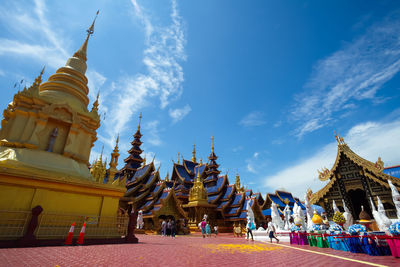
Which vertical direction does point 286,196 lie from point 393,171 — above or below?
below

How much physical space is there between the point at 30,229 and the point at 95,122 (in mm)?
7510

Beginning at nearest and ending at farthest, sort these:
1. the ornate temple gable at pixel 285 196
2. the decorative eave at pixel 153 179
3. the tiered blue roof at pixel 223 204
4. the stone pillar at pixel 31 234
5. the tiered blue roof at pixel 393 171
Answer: the stone pillar at pixel 31 234
the tiered blue roof at pixel 393 171
the decorative eave at pixel 153 179
the tiered blue roof at pixel 223 204
the ornate temple gable at pixel 285 196

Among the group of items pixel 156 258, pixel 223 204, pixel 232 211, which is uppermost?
pixel 223 204

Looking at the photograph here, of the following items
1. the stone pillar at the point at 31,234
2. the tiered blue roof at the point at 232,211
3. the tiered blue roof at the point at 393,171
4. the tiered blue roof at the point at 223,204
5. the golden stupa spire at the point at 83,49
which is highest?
the golden stupa spire at the point at 83,49

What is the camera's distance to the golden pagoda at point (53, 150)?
792cm

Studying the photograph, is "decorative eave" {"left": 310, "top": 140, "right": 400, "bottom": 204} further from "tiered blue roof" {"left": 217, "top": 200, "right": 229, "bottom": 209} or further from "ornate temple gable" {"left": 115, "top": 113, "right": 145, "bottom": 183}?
"ornate temple gable" {"left": 115, "top": 113, "right": 145, "bottom": 183}

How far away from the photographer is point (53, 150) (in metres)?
10.9

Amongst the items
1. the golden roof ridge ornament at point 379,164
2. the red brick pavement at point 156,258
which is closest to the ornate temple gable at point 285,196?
the golden roof ridge ornament at point 379,164

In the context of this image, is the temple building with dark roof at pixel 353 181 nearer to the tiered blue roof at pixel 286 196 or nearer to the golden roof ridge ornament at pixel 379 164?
the golden roof ridge ornament at pixel 379 164

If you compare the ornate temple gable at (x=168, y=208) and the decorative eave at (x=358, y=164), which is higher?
the decorative eave at (x=358, y=164)

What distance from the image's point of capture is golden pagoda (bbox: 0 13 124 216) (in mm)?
7918

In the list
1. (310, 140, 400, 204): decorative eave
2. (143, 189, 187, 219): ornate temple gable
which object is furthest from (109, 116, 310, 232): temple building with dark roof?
(310, 140, 400, 204): decorative eave

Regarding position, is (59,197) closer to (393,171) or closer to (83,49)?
(83,49)

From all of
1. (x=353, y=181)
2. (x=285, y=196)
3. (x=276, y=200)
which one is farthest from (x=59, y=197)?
(x=285, y=196)
